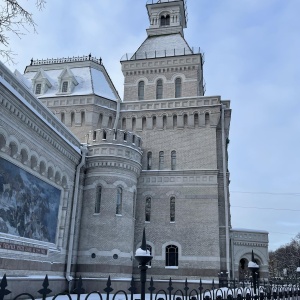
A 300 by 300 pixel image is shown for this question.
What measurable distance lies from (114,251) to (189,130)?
1082 centimetres

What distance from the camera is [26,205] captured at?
16.3 m

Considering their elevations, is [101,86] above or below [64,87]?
above

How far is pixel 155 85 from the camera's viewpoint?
29.9 m

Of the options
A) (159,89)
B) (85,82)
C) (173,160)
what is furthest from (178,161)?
(85,82)

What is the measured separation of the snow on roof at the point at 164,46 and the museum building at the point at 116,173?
11 cm

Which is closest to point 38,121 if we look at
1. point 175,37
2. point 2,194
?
point 2,194

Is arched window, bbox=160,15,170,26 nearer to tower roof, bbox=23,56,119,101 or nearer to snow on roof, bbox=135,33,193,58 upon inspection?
snow on roof, bbox=135,33,193,58

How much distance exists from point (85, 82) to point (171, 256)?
594 inches

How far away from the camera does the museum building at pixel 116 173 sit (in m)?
16.2

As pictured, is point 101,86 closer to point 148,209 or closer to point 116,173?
point 116,173

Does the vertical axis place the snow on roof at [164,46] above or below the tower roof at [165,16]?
below

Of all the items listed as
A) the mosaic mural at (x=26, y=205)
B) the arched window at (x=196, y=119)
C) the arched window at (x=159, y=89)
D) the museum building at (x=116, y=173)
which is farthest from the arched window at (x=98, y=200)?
the arched window at (x=159, y=89)

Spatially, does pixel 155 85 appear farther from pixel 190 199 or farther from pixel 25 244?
pixel 25 244

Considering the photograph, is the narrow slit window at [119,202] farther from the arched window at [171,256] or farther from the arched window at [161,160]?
the arched window at [161,160]
